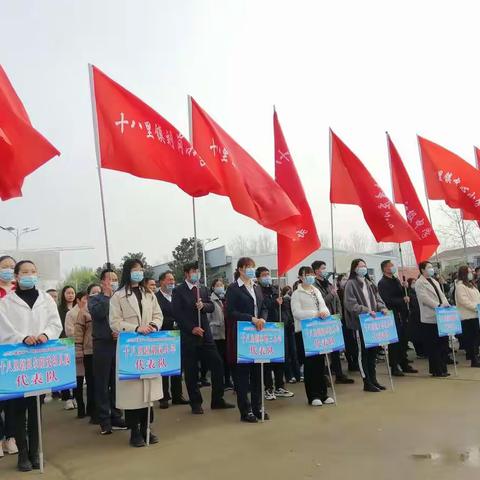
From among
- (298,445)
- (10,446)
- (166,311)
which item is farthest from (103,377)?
(298,445)

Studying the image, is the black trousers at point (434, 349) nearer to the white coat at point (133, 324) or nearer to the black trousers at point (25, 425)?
the white coat at point (133, 324)

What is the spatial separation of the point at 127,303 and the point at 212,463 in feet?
5.84

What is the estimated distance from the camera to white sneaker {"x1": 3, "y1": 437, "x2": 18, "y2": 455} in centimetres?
495

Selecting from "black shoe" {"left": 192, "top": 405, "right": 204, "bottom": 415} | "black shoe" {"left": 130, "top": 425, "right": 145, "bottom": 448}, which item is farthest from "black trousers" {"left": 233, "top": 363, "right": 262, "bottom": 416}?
"black shoe" {"left": 130, "top": 425, "right": 145, "bottom": 448}

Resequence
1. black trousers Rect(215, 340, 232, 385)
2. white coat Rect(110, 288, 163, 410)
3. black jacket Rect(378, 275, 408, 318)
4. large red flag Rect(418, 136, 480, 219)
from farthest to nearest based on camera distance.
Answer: large red flag Rect(418, 136, 480, 219)
black jacket Rect(378, 275, 408, 318)
black trousers Rect(215, 340, 232, 385)
white coat Rect(110, 288, 163, 410)

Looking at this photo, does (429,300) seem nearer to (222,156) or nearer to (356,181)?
(356,181)

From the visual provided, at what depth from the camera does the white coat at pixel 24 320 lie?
4449mm

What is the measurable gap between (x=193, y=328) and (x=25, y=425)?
2415 millimetres

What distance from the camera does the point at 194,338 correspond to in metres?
6.51

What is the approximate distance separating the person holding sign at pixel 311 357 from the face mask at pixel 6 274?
3.54m

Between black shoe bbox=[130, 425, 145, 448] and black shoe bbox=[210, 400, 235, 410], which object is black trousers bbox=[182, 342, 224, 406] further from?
black shoe bbox=[130, 425, 145, 448]

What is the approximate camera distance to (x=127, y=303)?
512 cm

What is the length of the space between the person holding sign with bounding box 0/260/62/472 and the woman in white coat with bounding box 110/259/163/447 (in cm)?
64

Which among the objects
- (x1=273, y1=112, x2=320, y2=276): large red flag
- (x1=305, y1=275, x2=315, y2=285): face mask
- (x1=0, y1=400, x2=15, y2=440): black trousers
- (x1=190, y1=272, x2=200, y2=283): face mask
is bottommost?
(x1=0, y1=400, x2=15, y2=440): black trousers
